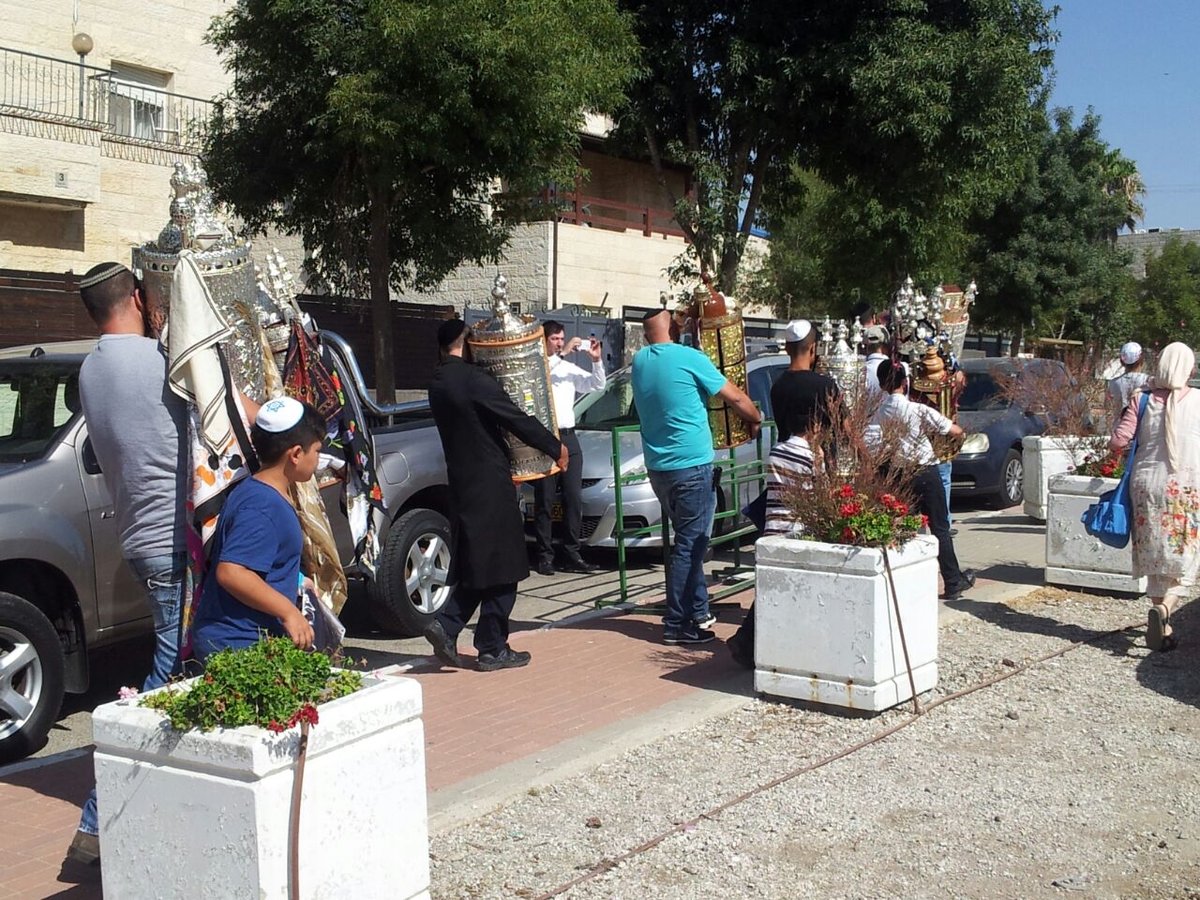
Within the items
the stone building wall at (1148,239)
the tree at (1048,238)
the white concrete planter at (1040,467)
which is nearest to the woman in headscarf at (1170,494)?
the white concrete planter at (1040,467)

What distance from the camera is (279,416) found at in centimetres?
409

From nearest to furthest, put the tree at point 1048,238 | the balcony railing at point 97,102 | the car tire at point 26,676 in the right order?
the car tire at point 26,676
the balcony railing at point 97,102
the tree at point 1048,238

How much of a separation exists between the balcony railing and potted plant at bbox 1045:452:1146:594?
11.9 meters

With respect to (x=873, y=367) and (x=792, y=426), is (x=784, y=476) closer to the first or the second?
(x=792, y=426)

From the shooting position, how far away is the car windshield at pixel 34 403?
6.64 m

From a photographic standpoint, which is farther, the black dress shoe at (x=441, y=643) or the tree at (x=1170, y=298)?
the tree at (x=1170, y=298)

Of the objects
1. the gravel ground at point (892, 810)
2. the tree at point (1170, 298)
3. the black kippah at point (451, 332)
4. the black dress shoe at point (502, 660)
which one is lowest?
the gravel ground at point (892, 810)

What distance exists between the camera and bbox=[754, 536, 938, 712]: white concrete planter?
6.20m

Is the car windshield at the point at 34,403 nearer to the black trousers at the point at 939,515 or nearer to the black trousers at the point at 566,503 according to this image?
the black trousers at the point at 566,503

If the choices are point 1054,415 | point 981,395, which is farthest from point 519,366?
point 981,395

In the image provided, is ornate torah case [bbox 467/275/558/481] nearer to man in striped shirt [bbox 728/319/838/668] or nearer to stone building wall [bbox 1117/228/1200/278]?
man in striped shirt [bbox 728/319/838/668]

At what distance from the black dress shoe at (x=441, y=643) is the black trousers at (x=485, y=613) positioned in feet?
0.18

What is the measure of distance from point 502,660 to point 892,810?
2.65m

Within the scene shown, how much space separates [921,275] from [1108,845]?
66.4ft
